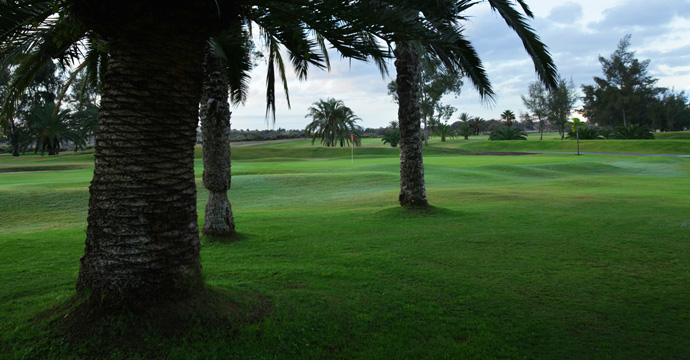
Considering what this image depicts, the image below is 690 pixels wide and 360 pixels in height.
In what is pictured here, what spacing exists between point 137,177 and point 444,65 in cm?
860

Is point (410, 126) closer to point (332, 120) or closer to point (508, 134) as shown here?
point (332, 120)

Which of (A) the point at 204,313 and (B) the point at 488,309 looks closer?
(A) the point at 204,313

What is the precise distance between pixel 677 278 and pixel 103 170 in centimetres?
700

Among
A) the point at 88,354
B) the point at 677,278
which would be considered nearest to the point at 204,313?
the point at 88,354

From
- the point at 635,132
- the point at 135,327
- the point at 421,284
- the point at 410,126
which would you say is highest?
the point at 635,132

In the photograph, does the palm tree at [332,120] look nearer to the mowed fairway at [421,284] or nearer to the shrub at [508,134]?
the shrub at [508,134]

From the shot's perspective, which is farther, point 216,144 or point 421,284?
point 216,144

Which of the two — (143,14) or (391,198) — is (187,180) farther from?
(391,198)

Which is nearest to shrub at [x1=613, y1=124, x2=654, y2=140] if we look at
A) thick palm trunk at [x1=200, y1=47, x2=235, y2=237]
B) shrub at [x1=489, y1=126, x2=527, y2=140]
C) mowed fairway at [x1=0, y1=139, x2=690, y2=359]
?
shrub at [x1=489, y1=126, x2=527, y2=140]

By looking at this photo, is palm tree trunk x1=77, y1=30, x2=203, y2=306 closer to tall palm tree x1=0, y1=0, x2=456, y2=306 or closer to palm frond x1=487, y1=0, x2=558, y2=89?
tall palm tree x1=0, y1=0, x2=456, y2=306

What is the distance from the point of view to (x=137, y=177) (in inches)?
152

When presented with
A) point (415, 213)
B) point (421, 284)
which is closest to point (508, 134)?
point (415, 213)

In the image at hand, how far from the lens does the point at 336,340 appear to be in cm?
415

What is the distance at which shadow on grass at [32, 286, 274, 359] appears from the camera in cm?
363
